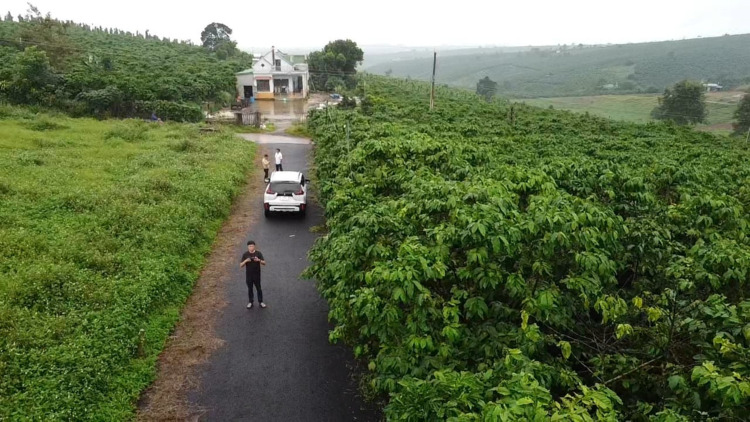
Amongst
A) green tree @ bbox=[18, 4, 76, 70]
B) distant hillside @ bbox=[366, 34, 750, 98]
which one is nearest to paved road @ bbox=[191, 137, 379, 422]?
green tree @ bbox=[18, 4, 76, 70]

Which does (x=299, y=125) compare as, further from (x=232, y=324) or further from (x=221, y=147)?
(x=232, y=324)

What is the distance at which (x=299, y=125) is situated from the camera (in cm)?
3634

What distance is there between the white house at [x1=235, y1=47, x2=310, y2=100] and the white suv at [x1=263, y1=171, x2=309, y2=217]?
128 ft

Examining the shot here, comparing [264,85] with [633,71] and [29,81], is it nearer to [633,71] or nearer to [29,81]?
[29,81]

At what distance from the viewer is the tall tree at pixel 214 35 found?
10175 centimetres

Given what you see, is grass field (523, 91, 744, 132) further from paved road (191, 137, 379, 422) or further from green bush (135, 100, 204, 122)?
paved road (191, 137, 379, 422)

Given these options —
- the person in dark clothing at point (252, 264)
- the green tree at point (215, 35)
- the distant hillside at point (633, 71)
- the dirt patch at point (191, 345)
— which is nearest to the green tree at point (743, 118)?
the dirt patch at point (191, 345)

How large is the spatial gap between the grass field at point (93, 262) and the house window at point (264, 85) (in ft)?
109

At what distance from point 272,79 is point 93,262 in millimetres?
45903

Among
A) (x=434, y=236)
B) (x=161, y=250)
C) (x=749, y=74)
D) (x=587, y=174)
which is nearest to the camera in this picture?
(x=434, y=236)

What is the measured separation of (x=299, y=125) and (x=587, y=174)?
29.9 meters

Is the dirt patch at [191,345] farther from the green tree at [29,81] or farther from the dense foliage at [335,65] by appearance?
the dense foliage at [335,65]

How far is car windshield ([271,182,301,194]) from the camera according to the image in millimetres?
16188

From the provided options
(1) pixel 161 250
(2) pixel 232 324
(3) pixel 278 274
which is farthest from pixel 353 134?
(2) pixel 232 324
